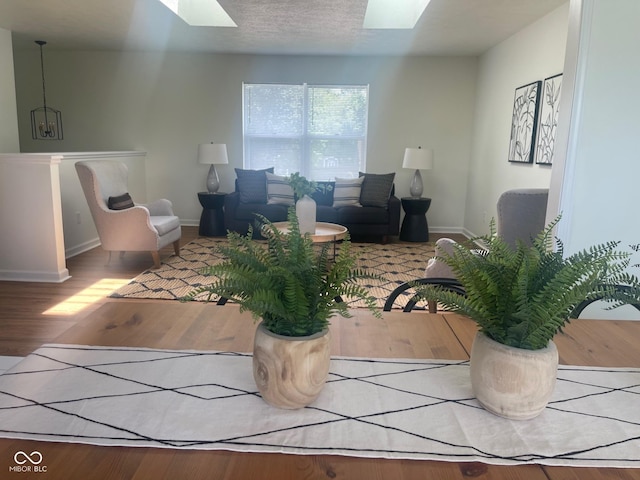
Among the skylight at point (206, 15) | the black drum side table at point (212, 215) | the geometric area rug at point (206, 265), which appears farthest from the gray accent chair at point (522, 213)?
the black drum side table at point (212, 215)

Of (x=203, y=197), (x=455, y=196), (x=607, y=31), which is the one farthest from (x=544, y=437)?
(x=455, y=196)

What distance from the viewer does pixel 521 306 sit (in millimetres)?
800

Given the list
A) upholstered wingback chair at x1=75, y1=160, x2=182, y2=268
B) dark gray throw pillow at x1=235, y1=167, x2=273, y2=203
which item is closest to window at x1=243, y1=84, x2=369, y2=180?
dark gray throw pillow at x1=235, y1=167, x2=273, y2=203

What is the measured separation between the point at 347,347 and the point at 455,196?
244 inches

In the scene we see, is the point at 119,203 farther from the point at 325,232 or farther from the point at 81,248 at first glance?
the point at 325,232

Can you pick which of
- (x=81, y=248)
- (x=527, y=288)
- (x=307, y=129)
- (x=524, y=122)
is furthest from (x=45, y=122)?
(x=527, y=288)

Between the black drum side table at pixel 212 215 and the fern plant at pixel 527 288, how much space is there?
5.68 m

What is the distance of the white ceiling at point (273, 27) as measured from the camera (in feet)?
14.2

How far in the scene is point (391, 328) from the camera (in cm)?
127

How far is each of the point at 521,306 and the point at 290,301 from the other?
391mm

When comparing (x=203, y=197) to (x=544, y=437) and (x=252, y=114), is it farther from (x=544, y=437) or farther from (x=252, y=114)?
(x=544, y=437)

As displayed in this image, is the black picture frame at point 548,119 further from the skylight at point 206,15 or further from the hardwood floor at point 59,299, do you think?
the hardwood floor at point 59,299

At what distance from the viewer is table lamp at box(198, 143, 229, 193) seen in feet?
21.2

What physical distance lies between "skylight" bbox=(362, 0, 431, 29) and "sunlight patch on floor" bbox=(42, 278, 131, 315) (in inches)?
143
